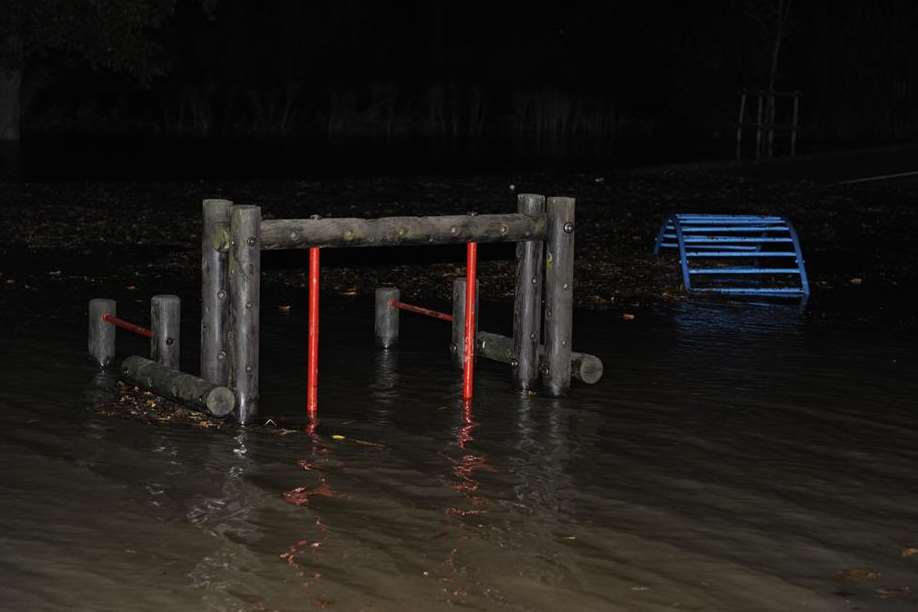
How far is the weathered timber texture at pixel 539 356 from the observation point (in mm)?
10570

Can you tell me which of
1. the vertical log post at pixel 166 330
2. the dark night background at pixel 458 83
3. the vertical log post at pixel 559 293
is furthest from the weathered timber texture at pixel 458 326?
the dark night background at pixel 458 83

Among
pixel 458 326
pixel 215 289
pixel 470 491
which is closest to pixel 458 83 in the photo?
pixel 458 326

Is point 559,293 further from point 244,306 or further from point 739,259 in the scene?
point 739,259

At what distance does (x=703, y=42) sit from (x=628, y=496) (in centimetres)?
4281

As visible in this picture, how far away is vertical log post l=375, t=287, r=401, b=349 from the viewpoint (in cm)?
1192

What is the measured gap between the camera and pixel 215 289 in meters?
9.44

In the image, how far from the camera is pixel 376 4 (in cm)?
5725

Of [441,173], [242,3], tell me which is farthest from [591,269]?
[242,3]

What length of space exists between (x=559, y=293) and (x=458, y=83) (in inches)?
1646

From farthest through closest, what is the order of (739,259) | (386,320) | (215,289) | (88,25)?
(88,25)
(739,259)
(386,320)
(215,289)

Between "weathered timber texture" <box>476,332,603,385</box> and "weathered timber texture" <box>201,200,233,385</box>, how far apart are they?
204 centimetres

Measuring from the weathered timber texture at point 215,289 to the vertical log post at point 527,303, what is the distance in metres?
1.91

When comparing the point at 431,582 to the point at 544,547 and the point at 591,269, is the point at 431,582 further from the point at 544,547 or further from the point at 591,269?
the point at 591,269

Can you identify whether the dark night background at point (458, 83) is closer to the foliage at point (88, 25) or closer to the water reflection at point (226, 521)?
the foliage at point (88, 25)
